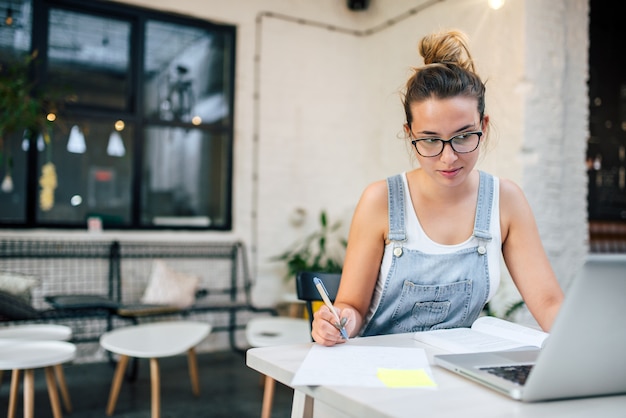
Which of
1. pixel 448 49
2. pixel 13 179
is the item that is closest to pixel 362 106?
pixel 13 179

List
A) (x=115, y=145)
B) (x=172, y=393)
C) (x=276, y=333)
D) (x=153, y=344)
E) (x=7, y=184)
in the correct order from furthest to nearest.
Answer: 1. (x=115, y=145)
2. (x=7, y=184)
3. (x=172, y=393)
4. (x=276, y=333)
5. (x=153, y=344)

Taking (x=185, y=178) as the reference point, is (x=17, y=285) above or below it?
below

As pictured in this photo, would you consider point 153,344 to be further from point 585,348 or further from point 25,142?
point 585,348

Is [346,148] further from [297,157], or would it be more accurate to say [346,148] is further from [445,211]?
[445,211]

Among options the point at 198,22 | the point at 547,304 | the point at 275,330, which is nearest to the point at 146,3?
the point at 198,22

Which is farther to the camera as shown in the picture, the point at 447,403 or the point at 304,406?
the point at 304,406

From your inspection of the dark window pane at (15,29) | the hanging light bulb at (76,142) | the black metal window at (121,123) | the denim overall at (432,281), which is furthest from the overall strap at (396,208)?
the dark window pane at (15,29)

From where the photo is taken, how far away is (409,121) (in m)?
1.51

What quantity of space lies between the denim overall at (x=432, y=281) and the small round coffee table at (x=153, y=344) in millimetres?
1799

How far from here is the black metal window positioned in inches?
172

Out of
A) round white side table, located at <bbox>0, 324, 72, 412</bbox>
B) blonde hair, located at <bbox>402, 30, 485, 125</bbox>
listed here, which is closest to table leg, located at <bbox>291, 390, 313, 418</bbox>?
blonde hair, located at <bbox>402, 30, 485, 125</bbox>

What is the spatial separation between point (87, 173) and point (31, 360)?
7.87 feet

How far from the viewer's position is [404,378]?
0.94 metres

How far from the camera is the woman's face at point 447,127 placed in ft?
4.53
